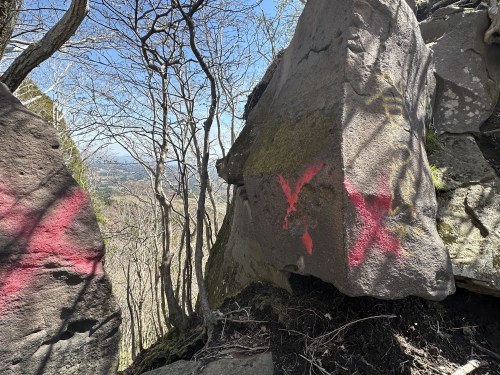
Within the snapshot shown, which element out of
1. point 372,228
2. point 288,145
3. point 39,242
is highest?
point 288,145

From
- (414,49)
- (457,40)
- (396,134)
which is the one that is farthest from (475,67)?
(396,134)

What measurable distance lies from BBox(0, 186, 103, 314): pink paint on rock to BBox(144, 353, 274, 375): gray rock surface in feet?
2.91

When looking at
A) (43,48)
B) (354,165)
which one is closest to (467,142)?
(354,165)

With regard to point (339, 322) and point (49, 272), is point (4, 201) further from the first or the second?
point (339, 322)

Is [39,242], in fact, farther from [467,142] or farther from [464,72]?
[464,72]

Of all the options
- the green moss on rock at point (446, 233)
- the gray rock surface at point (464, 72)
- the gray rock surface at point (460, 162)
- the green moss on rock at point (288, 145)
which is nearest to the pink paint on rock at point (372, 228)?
the green moss on rock at point (288, 145)

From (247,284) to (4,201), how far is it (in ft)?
6.26

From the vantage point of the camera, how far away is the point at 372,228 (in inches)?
73.3

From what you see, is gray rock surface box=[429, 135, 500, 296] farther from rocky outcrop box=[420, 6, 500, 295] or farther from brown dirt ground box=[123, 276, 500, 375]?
brown dirt ground box=[123, 276, 500, 375]

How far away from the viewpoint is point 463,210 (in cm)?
244

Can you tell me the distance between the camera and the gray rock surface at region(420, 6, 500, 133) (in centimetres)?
305

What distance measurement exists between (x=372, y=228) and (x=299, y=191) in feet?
1.59

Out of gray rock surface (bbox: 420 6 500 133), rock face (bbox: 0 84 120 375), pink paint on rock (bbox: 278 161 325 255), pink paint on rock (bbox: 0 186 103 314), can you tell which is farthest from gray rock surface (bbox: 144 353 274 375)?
gray rock surface (bbox: 420 6 500 133)

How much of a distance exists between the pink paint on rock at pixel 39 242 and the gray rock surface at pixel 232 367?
0.89 metres
